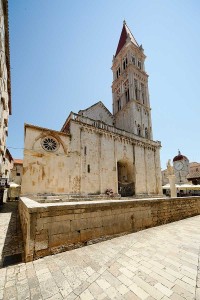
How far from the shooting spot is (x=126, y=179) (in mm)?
23703

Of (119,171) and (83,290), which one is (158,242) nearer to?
(83,290)

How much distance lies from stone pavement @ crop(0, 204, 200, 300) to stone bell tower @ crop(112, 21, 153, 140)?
22.4 meters

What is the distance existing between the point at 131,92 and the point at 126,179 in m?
15.2

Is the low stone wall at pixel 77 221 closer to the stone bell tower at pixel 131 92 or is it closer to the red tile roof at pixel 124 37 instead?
the stone bell tower at pixel 131 92

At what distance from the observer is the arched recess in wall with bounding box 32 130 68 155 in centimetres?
1528

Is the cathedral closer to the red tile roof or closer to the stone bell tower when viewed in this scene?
the stone bell tower

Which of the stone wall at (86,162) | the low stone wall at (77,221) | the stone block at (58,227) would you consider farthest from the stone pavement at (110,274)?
the stone wall at (86,162)

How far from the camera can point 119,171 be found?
80.2 ft

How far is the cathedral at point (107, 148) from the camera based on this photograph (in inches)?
Result: 587

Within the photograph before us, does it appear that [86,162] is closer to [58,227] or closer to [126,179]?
[126,179]

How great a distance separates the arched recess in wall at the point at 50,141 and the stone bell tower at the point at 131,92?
43.2ft

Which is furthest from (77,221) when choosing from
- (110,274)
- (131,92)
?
(131,92)

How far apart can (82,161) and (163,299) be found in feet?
51.5

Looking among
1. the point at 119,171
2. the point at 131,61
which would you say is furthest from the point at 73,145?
the point at 131,61
